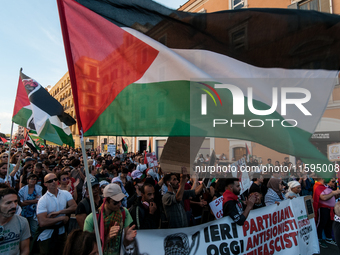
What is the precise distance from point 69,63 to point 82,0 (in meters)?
0.82

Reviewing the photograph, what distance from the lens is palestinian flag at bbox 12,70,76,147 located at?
17.6 ft

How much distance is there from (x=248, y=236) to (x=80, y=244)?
Result: 7.80ft

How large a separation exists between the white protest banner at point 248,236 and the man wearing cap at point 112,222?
0.23 meters

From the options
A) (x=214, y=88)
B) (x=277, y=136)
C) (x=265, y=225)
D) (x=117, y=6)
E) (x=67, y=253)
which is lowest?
(x=265, y=225)

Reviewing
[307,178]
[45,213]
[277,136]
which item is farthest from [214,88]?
[307,178]

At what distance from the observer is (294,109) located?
263 cm

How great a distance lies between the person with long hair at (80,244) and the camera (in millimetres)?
1962

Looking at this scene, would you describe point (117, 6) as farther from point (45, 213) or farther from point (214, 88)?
point (45, 213)

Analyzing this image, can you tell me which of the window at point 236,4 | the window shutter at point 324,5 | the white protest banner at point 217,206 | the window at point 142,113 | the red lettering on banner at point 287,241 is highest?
the window at point 236,4

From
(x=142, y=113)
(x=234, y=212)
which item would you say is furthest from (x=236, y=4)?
(x=142, y=113)

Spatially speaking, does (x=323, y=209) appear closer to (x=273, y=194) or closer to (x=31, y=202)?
(x=273, y=194)

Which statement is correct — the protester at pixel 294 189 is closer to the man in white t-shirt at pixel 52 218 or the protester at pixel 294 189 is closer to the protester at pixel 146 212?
the protester at pixel 146 212

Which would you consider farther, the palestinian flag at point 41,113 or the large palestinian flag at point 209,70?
the palestinian flag at point 41,113

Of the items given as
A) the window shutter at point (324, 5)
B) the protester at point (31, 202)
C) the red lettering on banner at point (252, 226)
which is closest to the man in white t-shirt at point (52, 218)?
the protester at point (31, 202)
